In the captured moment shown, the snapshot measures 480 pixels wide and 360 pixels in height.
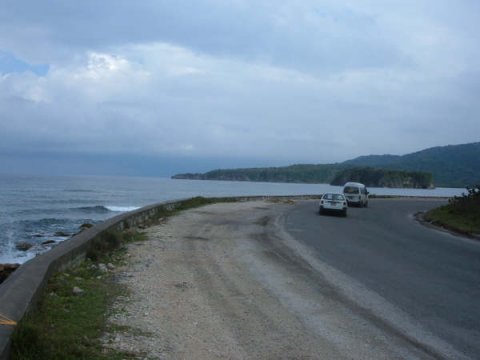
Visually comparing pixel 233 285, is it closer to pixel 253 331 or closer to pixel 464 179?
pixel 253 331

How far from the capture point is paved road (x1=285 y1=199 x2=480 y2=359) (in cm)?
732

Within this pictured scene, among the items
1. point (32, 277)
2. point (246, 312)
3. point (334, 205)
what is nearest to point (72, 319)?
point (32, 277)

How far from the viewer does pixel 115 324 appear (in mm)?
6367

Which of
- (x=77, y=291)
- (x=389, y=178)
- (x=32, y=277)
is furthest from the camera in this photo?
(x=389, y=178)

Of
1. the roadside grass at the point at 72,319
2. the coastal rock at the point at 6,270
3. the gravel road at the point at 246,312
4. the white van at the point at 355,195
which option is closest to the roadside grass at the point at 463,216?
the white van at the point at 355,195

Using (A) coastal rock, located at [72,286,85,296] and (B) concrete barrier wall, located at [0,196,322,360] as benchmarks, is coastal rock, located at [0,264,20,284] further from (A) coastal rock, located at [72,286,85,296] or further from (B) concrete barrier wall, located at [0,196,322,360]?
(A) coastal rock, located at [72,286,85,296]

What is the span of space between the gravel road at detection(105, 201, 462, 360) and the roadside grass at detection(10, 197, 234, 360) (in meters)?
0.23

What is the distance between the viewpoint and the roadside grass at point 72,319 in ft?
15.8

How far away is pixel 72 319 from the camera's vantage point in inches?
249

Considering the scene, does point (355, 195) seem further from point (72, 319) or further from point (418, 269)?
point (72, 319)

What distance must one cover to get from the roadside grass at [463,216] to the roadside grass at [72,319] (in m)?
17.3

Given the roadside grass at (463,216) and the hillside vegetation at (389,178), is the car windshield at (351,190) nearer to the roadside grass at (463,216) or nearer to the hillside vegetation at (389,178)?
the roadside grass at (463,216)

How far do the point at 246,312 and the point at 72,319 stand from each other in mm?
2425

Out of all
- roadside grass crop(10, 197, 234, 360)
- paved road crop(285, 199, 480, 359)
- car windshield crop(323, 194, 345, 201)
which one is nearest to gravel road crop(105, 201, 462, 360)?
roadside grass crop(10, 197, 234, 360)
